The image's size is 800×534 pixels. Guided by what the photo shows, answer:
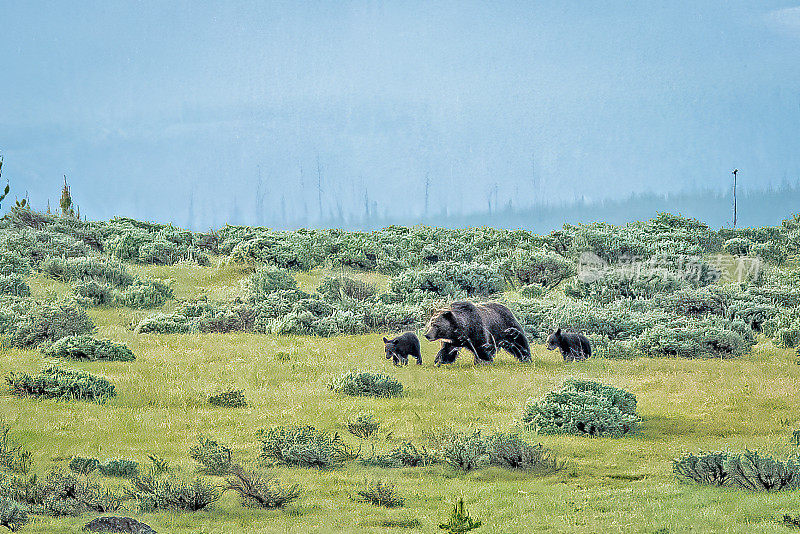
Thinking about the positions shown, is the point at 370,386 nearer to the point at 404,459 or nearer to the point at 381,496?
the point at 404,459

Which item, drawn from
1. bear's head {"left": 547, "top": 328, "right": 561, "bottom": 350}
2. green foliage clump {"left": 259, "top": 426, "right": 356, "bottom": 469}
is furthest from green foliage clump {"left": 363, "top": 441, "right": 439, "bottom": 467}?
bear's head {"left": 547, "top": 328, "right": 561, "bottom": 350}

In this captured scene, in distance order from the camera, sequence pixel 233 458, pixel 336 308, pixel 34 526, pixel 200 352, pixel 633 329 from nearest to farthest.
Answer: pixel 34 526, pixel 233 458, pixel 200 352, pixel 633 329, pixel 336 308

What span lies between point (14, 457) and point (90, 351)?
6354 millimetres

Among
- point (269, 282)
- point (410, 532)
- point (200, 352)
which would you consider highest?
point (269, 282)

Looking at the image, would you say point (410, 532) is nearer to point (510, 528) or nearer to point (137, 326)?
point (510, 528)

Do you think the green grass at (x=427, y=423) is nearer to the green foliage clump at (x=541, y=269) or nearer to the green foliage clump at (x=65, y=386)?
the green foliage clump at (x=65, y=386)

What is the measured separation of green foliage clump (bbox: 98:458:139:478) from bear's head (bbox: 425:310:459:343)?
6.60 meters

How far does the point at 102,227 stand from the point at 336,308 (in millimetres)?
20427

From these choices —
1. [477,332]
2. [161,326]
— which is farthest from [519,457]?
[161,326]

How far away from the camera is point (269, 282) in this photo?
24.3m

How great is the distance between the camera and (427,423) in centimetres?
1051

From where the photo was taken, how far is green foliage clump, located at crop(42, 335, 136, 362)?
48.9ft

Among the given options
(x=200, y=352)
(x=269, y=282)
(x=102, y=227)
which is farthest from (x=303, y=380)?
(x=102, y=227)

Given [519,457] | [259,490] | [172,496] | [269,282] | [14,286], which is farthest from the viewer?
[269,282]
